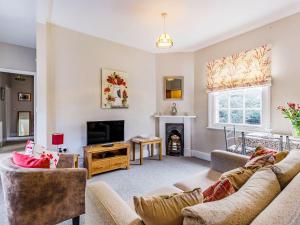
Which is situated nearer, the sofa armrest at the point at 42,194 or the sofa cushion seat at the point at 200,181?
the sofa armrest at the point at 42,194

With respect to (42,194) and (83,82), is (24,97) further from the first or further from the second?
(42,194)

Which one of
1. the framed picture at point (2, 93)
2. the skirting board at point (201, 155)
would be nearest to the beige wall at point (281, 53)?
the skirting board at point (201, 155)

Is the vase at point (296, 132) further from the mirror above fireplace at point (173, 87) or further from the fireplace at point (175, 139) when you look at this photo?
the mirror above fireplace at point (173, 87)

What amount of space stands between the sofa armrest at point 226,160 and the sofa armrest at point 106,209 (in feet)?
4.92

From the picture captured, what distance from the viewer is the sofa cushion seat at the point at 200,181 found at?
1.88 metres

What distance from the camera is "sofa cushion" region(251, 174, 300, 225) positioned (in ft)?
2.43

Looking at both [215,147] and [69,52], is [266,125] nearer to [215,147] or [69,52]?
[215,147]

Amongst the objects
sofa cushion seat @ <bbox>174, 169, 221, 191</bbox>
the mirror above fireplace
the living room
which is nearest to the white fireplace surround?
the living room

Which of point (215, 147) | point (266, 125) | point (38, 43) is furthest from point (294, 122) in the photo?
point (38, 43)

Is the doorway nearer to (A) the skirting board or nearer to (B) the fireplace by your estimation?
(B) the fireplace

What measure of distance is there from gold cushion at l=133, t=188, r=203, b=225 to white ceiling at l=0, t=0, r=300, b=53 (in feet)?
8.63

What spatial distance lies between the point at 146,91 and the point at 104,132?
1.62 meters

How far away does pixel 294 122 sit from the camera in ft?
8.54

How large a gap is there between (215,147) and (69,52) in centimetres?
364
